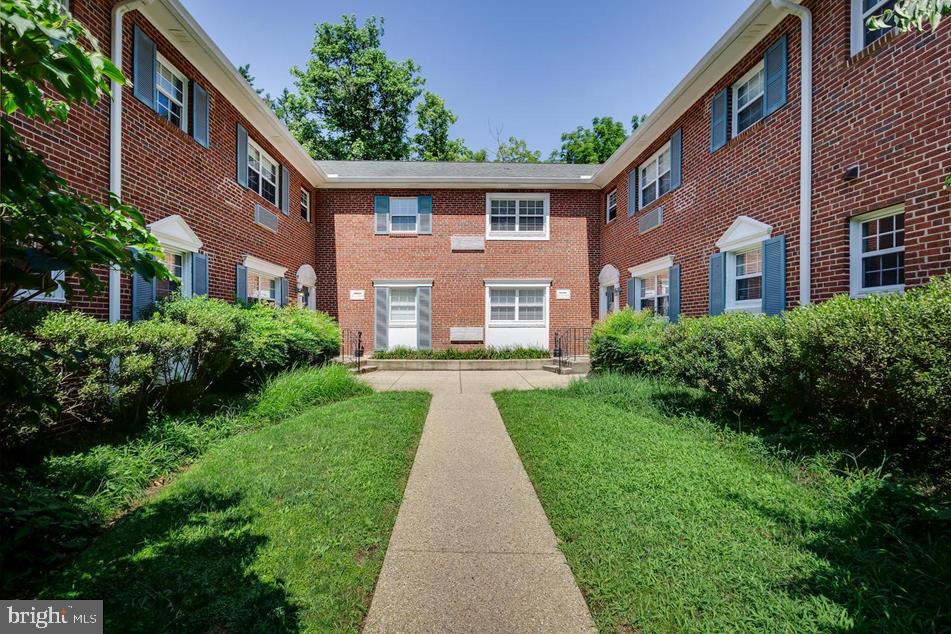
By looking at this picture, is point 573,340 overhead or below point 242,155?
below

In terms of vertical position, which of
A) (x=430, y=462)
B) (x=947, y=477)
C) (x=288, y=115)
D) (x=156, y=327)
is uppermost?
(x=288, y=115)

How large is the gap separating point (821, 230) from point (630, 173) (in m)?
7.00

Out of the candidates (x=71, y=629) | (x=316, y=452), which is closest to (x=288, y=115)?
(x=316, y=452)

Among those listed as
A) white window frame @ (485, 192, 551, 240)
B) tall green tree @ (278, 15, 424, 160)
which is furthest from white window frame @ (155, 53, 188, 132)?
tall green tree @ (278, 15, 424, 160)

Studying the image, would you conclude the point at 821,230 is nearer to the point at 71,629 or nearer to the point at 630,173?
the point at 630,173

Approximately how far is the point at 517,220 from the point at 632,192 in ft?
13.7

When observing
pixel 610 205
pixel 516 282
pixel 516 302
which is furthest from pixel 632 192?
pixel 516 302

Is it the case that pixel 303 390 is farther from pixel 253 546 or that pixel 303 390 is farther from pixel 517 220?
pixel 517 220

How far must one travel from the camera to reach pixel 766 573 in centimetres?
246

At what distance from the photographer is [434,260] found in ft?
48.4

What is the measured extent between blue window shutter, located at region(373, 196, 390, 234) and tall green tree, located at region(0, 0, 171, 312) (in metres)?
13.1

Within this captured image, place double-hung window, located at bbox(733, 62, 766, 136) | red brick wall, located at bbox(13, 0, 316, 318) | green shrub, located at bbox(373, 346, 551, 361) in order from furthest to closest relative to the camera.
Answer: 1. green shrub, located at bbox(373, 346, 551, 361)
2. double-hung window, located at bbox(733, 62, 766, 136)
3. red brick wall, located at bbox(13, 0, 316, 318)

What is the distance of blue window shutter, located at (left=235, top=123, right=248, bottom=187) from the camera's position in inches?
371

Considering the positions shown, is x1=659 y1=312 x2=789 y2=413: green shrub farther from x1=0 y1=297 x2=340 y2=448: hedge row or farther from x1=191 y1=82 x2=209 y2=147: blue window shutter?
x1=191 y1=82 x2=209 y2=147: blue window shutter
